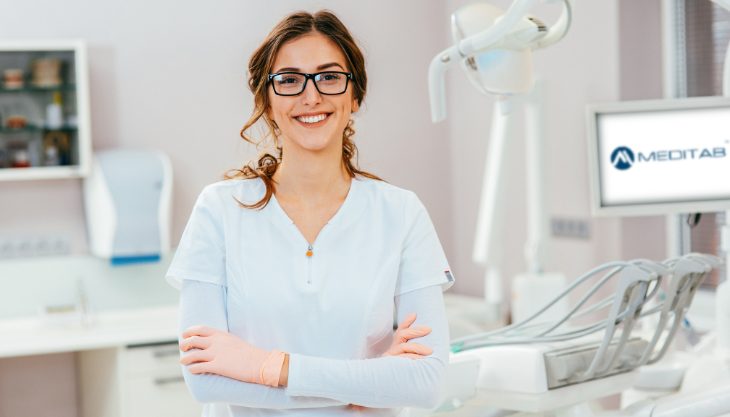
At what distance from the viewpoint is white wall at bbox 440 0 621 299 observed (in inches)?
126

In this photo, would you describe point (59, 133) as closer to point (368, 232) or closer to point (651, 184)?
point (368, 232)

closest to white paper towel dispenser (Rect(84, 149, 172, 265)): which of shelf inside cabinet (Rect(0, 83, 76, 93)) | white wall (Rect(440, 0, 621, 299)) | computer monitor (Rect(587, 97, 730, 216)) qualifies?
shelf inside cabinet (Rect(0, 83, 76, 93))

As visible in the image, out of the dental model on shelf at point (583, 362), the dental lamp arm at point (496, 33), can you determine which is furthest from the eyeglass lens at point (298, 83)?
the dental model on shelf at point (583, 362)

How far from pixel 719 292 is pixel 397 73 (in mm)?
2439

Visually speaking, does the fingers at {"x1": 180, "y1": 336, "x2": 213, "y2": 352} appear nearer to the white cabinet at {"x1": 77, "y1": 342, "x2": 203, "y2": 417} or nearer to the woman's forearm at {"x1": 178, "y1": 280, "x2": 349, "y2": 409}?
the woman's forearm at {"x1": 178, "y1": 280, "x2": 349, "y2": 409}

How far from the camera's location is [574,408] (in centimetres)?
159

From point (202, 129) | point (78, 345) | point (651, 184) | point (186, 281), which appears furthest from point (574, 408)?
point (202, 129)

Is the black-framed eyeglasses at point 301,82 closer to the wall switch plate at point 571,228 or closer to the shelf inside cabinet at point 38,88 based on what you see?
the shelf inside cabinet at point 38,88

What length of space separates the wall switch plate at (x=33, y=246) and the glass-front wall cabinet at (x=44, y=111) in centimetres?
32

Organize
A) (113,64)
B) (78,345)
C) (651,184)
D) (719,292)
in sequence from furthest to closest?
(113,64) → (78,345) → (719,292) → (651,184)

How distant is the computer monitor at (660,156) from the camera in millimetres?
1632

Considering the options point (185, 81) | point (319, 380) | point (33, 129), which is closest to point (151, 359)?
point (33, 129)

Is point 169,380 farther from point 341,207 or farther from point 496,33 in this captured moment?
point 496,33

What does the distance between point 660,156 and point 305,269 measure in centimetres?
96
